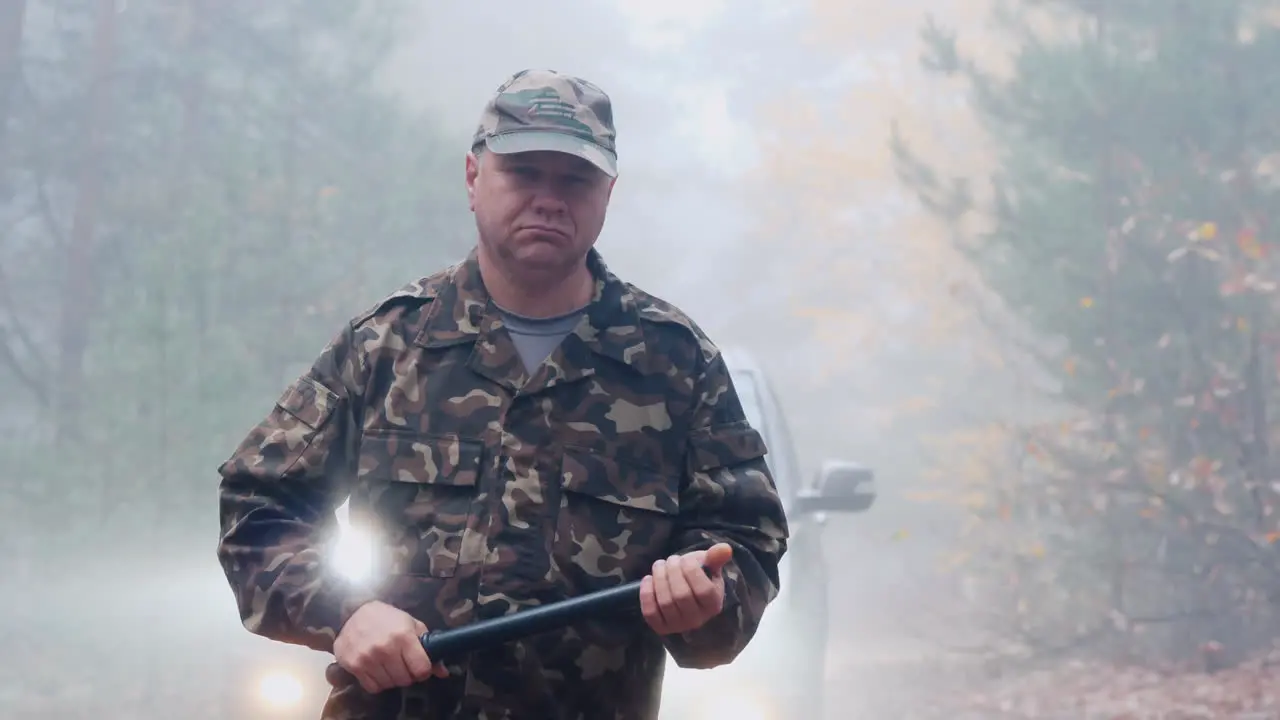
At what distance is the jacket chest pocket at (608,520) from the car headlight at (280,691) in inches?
122

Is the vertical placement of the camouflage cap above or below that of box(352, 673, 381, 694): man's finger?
above

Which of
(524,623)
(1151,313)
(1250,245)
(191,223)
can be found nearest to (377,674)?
(524,623)

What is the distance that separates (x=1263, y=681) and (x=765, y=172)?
17.7 metres

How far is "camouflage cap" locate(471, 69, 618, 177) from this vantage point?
6.47 feet

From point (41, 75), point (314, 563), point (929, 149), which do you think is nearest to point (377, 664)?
point (314, 563)

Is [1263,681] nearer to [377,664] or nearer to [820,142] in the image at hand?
[377,664]

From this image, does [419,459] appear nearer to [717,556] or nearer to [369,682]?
[369,682]

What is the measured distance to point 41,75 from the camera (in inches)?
585

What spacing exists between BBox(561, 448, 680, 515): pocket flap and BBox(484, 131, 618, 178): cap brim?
0.45m

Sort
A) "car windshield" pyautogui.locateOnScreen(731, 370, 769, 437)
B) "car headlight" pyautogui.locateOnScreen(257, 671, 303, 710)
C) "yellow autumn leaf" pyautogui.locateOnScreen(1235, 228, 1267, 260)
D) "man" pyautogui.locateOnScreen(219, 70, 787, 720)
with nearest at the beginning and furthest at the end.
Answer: "man" pyautogui.locateOnScreen(219, 70, 787, 720) < "car headlight" pyautogui.locateOnScreen(257, 671, 303, 710) < "car windshield" pyautogui.locateOnScreen(731, 370, 769, 437) < "yellow autumn leaf" pyautogui.locateOnScreen(1235, 228, 1267, 260)

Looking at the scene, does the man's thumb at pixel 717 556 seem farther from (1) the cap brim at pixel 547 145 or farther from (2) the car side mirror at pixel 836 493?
(2) the car side mirror at pixel 836 493

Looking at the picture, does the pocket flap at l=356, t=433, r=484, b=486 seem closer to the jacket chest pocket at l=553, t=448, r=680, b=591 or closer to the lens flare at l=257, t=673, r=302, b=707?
the jacket chest pocket at l=553, t=448, r=680, b=591

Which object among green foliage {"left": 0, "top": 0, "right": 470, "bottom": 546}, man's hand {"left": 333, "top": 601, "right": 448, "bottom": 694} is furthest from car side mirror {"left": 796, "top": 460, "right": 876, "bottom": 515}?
green foliage {"left": 0, "top": 0, "right": 470, "bottom": 546}

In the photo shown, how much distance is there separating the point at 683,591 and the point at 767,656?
3126 millimetres
